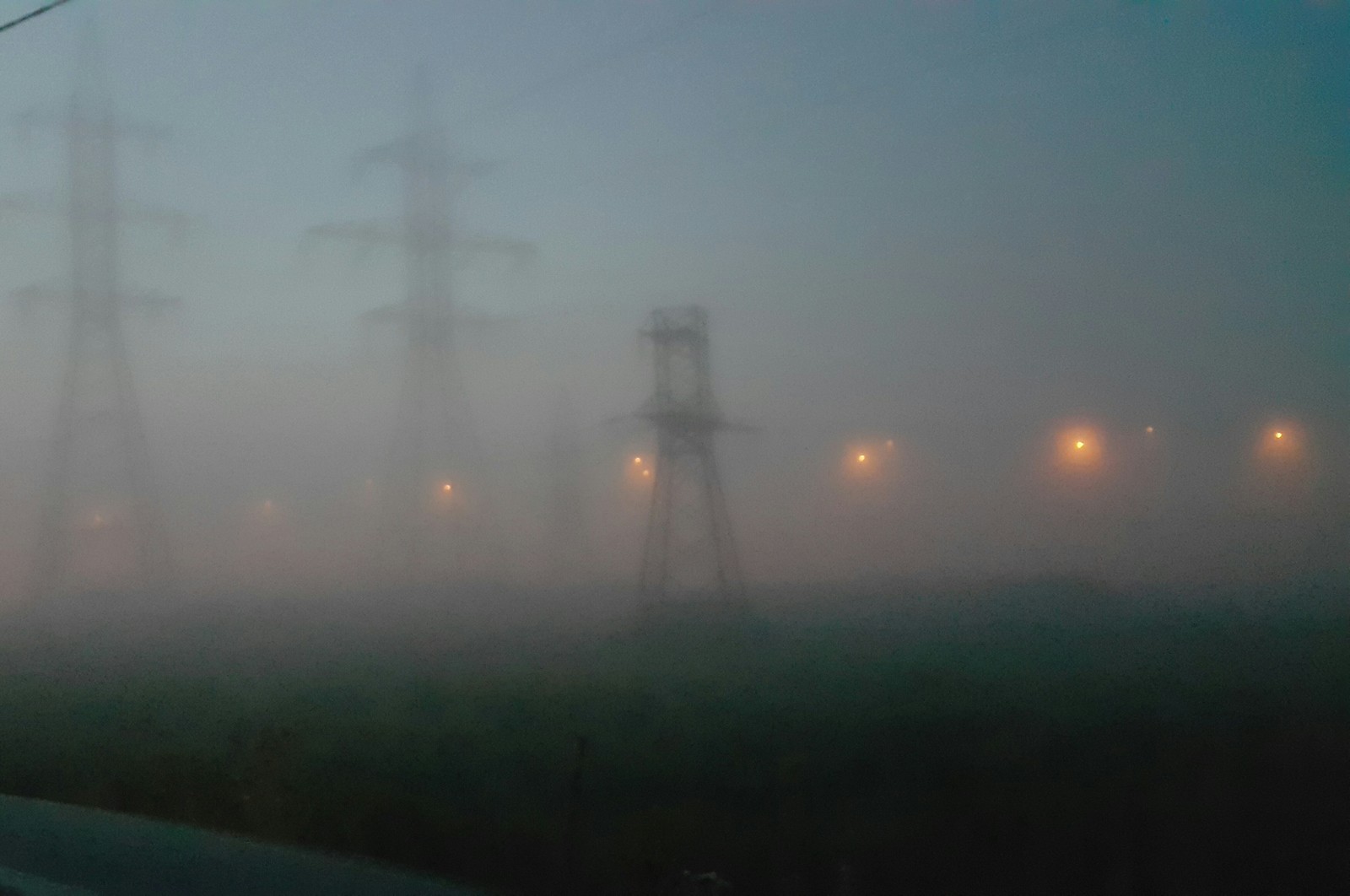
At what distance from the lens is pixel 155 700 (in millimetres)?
15297

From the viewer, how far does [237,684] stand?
16031mm

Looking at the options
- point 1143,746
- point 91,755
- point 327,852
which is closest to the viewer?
point 327,852

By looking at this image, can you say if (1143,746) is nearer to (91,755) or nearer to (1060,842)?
(1060,842)

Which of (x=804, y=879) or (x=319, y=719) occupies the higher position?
(x=319, y=719)

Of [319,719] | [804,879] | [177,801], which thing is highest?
[319,719]

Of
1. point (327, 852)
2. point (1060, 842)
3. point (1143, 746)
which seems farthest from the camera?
point (1143, 746)

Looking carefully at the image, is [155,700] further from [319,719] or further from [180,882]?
[180,882]

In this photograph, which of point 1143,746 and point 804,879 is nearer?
point 804,879

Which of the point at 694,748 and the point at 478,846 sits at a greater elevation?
the point at 694,748

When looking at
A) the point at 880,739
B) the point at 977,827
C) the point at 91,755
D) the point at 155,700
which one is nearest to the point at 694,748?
the point at 880,739

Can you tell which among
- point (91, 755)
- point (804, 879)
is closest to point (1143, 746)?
point (804, 879)

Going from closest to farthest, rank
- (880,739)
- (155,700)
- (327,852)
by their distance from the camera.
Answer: (327,852), (880,739), (155,700)

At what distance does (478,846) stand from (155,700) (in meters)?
7.60

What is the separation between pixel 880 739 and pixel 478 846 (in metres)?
3.78
